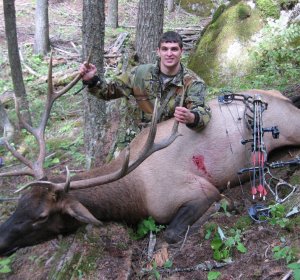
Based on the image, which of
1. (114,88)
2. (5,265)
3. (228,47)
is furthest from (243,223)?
(228,47)

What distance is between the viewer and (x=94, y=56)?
657 cm

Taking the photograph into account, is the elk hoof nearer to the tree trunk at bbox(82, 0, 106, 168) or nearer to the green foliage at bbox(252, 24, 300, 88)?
the tree trunk at bbox(82, 0, 106, 168)

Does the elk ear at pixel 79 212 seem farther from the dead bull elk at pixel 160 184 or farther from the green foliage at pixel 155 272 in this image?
the green foliage at pixel 155 272

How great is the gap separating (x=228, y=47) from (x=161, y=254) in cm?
505

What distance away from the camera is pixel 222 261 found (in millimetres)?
3578

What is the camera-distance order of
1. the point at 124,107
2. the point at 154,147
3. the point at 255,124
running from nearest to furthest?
the point at 154,147
the point at 255,124
the point at 124,107

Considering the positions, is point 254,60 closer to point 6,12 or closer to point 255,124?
point 255,124

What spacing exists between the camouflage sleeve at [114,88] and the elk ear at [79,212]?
1.48 m

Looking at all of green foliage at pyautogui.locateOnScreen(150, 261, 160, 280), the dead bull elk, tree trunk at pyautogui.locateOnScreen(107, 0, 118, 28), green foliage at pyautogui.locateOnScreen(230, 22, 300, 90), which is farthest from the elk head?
tree trunk at pyautogui.locateOnScreen(107, 0, 118, 28)

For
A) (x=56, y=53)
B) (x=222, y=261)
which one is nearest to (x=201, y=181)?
(x=222, y=261)

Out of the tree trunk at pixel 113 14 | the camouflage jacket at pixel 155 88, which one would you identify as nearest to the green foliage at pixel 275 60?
the camouflage jacket at pixel 155 88

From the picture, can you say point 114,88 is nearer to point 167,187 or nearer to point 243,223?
point 167,187

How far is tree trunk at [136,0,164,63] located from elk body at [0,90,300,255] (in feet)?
9.51

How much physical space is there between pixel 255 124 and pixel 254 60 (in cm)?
316
